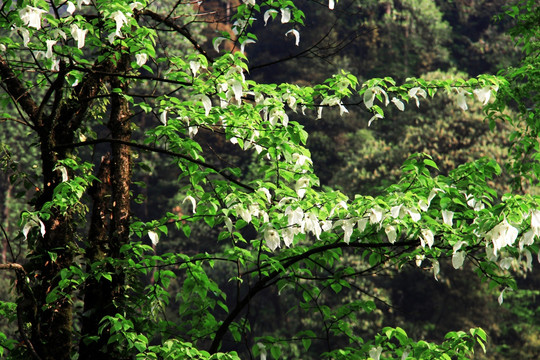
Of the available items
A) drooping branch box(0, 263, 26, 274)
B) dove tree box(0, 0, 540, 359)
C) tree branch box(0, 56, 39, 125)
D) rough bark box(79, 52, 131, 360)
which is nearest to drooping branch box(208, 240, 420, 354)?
dove tree box(0, 0, 540, 359)

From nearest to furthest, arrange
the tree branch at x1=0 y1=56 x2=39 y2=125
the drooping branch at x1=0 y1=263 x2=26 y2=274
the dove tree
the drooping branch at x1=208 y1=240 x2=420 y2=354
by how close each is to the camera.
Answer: the drooping branch at x1=0 y1=263 x2=26 y2=274, the dove tree, the drooping branch at x1=208 y1=240 x2=420 y2=354, the tree branch at x1=0 y1=56 x2=39 y2=125

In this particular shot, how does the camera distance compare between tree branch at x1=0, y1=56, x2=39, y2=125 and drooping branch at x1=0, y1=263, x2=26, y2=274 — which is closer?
drooping branch at x1=0, y1=263, x2=26, y2=274

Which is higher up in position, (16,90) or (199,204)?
(16,90)

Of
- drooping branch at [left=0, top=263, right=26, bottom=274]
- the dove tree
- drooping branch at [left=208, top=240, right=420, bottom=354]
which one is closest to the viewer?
drooping branch at [left=0, top=263, right=26, bottom=274]

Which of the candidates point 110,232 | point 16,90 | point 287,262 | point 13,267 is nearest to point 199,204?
point 287,262

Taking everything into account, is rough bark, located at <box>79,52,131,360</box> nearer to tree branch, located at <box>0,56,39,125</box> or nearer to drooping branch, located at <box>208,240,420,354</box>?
tree branch, located at <box>0,56,39,125</box>

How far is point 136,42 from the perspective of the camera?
5.40 m

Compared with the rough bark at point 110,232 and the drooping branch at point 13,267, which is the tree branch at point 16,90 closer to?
the rough bark at point 110,232

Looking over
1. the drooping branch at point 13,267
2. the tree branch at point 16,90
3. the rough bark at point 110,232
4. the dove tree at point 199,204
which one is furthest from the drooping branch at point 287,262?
the tree branch at point 16,90

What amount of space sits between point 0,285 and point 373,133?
1613cm

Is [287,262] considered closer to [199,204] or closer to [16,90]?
[199,204]

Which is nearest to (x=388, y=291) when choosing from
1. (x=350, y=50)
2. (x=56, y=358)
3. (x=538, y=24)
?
(x=350, y=50)

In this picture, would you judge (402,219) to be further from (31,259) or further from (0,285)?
(0,285)

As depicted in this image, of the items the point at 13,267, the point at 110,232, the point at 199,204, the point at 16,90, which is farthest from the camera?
the point at 110,232
